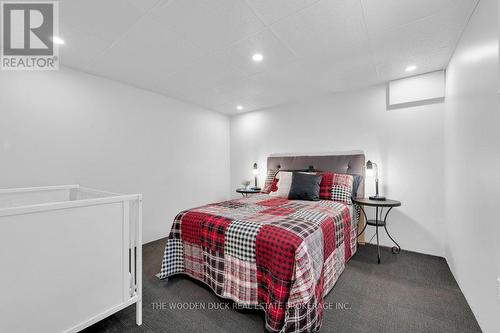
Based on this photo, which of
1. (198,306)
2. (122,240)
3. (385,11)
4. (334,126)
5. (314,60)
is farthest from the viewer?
(334,126)

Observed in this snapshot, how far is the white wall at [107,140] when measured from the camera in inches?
82.7

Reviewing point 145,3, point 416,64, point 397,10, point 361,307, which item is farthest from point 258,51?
point 361,307

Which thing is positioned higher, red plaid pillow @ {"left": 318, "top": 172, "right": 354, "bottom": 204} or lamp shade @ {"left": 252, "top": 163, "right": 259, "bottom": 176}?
lamp shade @ {"left": 252, "top": 163, "right": 259, "bottom": 176}

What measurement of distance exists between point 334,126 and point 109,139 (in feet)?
10.7

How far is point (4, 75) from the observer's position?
203 cm

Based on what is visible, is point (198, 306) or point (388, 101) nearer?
point (198, 306)

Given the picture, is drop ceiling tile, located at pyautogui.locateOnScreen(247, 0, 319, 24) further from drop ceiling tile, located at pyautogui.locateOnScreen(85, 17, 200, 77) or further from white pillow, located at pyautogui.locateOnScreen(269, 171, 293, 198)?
white pillow, located at pyautogui.locateOnScreen(269, 171, 293, 198)

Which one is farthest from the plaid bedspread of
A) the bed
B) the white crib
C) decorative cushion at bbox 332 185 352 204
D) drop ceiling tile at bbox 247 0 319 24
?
drop ceiling tile at bbox 247 0 319 24

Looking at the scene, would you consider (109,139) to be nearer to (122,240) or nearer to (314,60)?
(122,240)

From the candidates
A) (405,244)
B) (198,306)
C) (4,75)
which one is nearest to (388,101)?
(405,244)

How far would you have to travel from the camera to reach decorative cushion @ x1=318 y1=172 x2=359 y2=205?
2637 millimetres

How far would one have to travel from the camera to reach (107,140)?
2693 millimetres

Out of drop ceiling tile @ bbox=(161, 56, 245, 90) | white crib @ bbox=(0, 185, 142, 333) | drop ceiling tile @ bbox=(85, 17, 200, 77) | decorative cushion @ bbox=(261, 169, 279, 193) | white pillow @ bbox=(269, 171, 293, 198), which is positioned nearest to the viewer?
white crib @ bbox=(0, 185, 142, 333)

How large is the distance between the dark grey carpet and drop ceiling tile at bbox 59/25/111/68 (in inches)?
91.3
